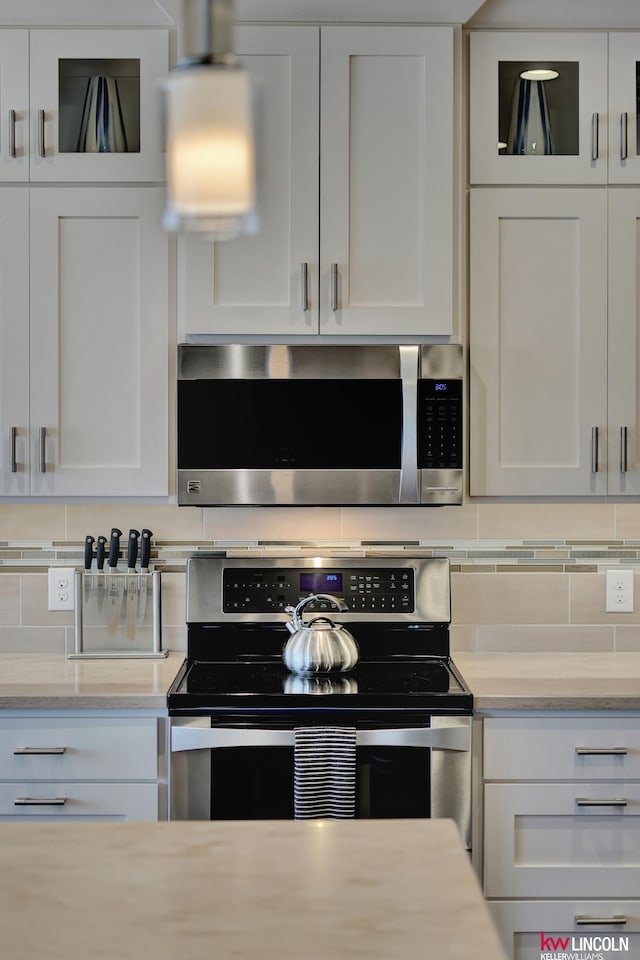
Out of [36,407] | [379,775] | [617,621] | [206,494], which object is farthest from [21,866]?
[617,621]

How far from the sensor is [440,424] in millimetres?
2443

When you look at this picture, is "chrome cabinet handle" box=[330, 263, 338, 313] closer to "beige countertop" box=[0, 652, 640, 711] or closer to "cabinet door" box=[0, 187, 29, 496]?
"cabinet door" box=[0, 187, 29, 496]

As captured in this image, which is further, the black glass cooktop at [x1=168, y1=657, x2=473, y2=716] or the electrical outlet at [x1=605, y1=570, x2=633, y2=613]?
the electrical outlet at [x1=605, y1=570, x2=633, y2=613]

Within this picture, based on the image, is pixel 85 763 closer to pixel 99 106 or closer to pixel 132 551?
pixel 132 551

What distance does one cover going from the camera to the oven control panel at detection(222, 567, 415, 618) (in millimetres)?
2686

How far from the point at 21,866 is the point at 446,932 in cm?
52

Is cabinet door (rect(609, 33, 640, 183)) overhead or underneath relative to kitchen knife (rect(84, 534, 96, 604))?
overhead

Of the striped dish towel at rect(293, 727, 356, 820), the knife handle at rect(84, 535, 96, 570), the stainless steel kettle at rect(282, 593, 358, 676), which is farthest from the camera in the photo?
the knife handle at rect(84, 535, 96, 570)

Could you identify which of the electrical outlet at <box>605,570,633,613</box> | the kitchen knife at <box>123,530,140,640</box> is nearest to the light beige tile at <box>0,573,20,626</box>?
the kitchen knife at <box>123,530,140,640</box>

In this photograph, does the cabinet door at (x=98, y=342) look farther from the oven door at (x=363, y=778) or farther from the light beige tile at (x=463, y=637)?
the light beige tile at (x=463, y=637)

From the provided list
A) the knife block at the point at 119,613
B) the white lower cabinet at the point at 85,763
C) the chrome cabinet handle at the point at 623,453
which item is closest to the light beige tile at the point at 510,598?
the chrome cabinet handle at the point at 623,453

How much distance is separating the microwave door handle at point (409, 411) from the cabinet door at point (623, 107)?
0.72 metres

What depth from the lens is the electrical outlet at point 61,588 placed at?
2771 mm

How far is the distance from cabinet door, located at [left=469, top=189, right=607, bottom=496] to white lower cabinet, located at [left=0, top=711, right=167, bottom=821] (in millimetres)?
1064
